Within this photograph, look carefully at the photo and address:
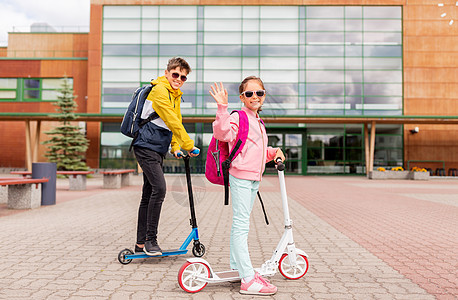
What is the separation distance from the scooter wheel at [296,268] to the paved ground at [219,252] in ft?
0.20

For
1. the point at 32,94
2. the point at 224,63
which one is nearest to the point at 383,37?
the point at 224,63

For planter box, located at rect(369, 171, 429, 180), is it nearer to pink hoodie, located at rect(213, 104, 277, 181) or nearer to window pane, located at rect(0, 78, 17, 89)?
pink hoodie, located at rect(213, 104, 277, 181)

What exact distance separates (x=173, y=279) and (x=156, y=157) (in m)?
1.24

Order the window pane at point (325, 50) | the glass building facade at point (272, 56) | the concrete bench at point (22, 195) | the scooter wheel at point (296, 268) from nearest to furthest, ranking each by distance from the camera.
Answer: the scooter wheel at point (296, 268)
the concrete bench at point (22, 195)
the glass building facade at point (272, 56)
the window pane at point (325, 50)

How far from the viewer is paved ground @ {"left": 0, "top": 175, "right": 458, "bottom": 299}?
3287 mm

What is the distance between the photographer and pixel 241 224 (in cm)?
320

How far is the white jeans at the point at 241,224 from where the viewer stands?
3.14m

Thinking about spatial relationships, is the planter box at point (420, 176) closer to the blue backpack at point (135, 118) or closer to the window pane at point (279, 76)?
the window pane at point (279, 76)

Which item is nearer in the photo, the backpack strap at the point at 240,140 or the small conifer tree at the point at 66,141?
the backpack strap at the point at 240,140

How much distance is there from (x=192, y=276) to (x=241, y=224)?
61cm

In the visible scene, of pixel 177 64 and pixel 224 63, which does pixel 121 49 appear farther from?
pixel 177 64

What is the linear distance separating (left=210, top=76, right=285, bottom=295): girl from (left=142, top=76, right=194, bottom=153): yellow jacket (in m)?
0.65

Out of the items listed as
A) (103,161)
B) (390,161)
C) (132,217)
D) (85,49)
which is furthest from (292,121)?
(132,217)

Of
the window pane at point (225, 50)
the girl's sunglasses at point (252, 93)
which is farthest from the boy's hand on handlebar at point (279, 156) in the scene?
the window pane at point (225, 50)
